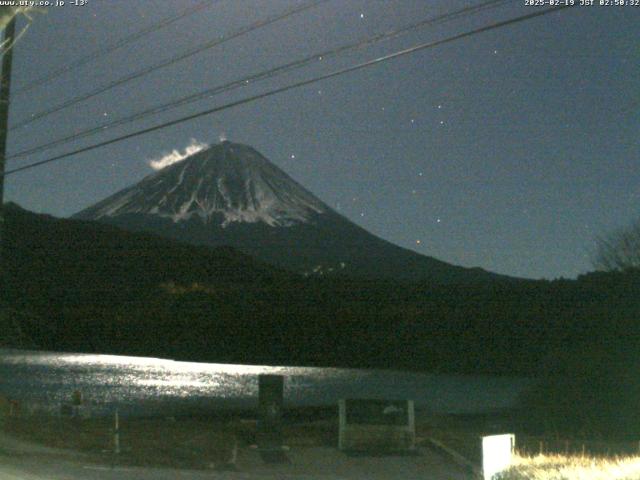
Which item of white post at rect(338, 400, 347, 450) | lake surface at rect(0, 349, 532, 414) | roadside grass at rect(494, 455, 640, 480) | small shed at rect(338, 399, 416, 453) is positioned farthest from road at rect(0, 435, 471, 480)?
lake surface at rect(0, 349, 532, 414)

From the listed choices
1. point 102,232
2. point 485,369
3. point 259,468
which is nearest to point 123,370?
point 485,369

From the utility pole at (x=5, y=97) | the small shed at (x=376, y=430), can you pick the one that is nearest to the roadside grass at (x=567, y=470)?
the small shed at (x=376, y=430)

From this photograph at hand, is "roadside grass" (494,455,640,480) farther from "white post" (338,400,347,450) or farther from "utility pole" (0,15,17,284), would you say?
"utility pole" (0,15,17,284)

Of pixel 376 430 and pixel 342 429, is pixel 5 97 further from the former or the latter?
pixel 376 430

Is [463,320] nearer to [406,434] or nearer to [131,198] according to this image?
[406,434]

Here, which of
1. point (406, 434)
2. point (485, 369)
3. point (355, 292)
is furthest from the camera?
point (355, 292)

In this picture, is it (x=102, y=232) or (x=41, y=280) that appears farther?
(x=102, y=232)

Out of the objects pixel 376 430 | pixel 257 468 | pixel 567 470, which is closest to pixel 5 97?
pixel 257 468
